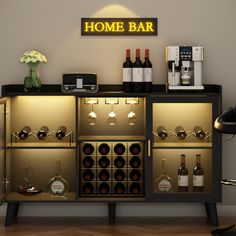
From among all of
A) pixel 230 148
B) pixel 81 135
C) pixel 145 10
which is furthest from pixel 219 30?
pixel 81 135

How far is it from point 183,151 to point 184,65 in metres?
0.77

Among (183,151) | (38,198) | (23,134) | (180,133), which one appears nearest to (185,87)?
(180,133)

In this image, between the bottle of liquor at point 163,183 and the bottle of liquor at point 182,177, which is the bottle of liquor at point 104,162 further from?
the bottle of liquor at point 182,177

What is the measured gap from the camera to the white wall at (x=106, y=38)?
6.30 metres

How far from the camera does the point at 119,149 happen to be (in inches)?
239

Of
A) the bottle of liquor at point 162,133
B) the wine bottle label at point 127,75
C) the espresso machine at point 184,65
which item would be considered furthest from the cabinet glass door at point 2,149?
the espresso machine at point 184,65

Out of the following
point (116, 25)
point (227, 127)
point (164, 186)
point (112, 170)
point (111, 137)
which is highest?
point (116, 25)

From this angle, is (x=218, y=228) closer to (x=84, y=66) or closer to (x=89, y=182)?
(x=89, y=182)

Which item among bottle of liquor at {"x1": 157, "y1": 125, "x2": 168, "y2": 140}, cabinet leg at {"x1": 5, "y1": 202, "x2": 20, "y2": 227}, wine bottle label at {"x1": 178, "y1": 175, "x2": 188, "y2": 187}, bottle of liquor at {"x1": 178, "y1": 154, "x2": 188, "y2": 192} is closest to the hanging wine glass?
bottle of liquor at {"x1": 157, "y1": 125, "x2": 168, "y2": 140}

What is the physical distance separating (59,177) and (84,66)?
1.07 meters

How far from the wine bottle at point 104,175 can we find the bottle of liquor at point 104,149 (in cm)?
16

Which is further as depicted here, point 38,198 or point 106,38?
point 106,38

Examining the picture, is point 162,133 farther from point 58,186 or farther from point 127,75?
point 58,186

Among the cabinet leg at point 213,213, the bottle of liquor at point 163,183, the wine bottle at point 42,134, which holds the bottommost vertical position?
the cabinet leg at point 213,213
